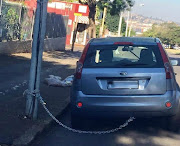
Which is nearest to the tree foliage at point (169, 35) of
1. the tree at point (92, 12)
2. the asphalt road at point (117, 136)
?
the tree at point (92, 12)

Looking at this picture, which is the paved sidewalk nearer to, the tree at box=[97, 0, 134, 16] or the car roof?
the car roof

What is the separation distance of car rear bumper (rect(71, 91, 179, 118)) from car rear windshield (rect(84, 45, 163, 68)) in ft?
1.67

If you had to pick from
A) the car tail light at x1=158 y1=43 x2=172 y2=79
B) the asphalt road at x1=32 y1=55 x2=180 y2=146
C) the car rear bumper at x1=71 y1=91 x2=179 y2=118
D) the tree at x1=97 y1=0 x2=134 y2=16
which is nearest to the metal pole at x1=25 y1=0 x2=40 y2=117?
the asphalt road at x1=32 y1=55 x2=180 y2=146

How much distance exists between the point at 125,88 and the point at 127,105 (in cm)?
27

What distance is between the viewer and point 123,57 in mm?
7297

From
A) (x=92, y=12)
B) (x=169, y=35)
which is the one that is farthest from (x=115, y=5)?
(x=169, y=35)

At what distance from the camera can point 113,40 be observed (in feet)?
24.4

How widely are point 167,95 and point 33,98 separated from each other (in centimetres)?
231

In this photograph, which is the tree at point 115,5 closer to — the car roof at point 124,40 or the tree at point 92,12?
the tree at point 92,12

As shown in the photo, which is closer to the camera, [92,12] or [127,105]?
[127,105]

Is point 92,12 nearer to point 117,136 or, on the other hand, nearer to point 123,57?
point 123,57

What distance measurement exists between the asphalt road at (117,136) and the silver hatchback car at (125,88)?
397 millimetres

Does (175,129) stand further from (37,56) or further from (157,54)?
(37,56)

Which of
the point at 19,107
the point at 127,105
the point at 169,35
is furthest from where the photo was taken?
the point at 169,35
